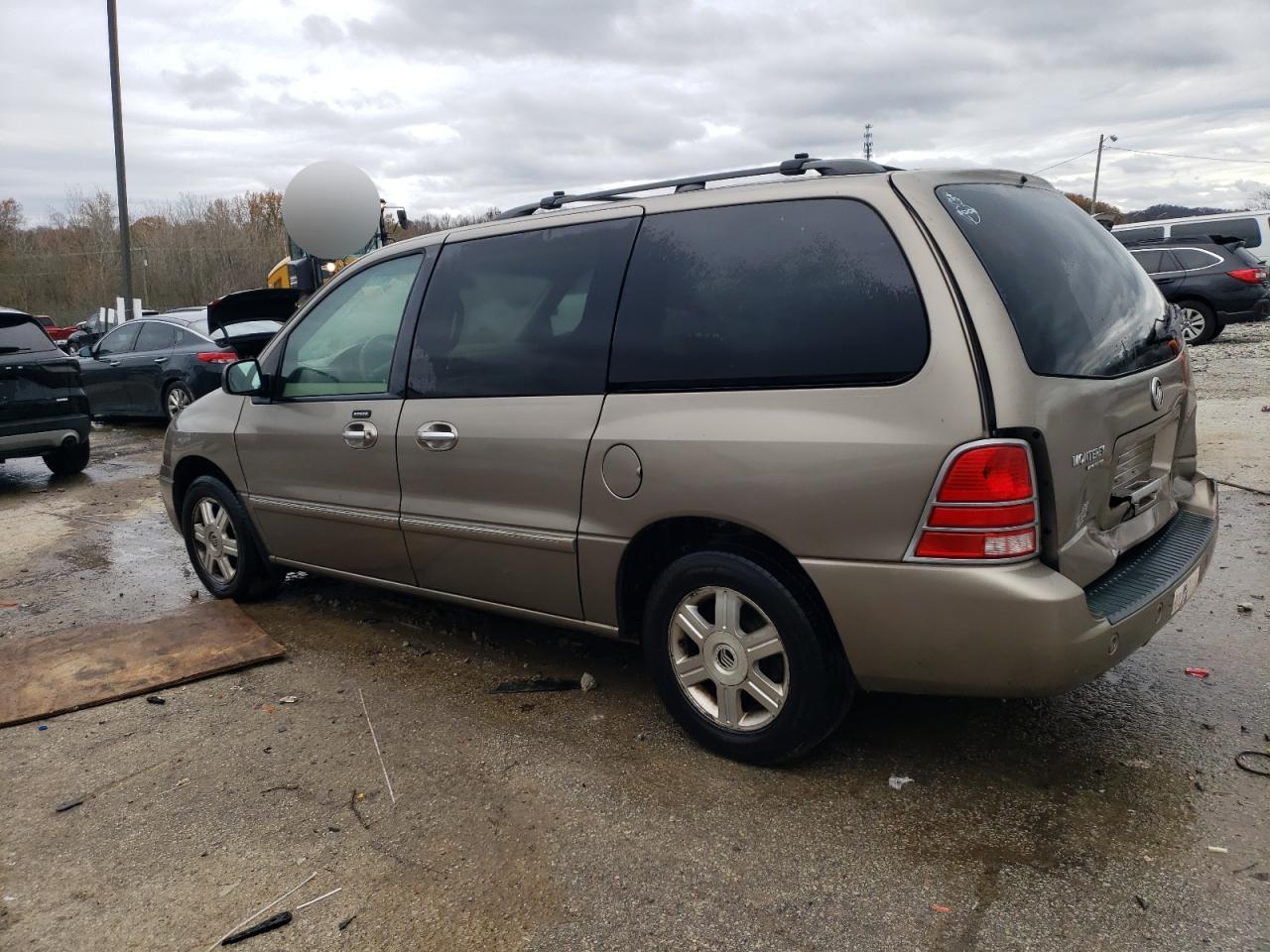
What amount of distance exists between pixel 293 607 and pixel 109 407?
992 cm

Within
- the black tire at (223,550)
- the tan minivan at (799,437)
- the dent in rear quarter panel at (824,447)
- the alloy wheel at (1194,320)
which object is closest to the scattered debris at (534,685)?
the tan minivan at (799,437)

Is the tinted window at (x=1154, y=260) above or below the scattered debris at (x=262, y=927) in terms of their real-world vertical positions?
above

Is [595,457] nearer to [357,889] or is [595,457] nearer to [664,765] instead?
[664,765]

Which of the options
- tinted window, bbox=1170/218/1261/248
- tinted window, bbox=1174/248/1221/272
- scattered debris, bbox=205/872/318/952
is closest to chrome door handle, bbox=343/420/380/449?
scattered debris, bbox=205/872/318/952

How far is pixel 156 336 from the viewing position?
42.3 feet

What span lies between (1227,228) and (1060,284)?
20235mm

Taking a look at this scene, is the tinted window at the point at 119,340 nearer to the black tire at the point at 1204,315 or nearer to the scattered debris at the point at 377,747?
the scattered debris at the point at 377,747

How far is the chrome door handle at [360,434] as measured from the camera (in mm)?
4184

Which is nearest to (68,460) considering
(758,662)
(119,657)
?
(119,657)

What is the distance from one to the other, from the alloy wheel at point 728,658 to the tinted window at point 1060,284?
1122 mm

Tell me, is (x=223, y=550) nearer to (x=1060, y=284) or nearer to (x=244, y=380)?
(x=244, y=380)

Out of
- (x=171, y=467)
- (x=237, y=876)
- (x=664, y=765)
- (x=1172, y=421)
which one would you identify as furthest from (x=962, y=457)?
(x=171, y=467)

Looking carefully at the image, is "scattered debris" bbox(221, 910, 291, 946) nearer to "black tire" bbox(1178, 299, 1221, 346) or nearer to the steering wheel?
the steering wheel

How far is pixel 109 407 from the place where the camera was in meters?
13.5
